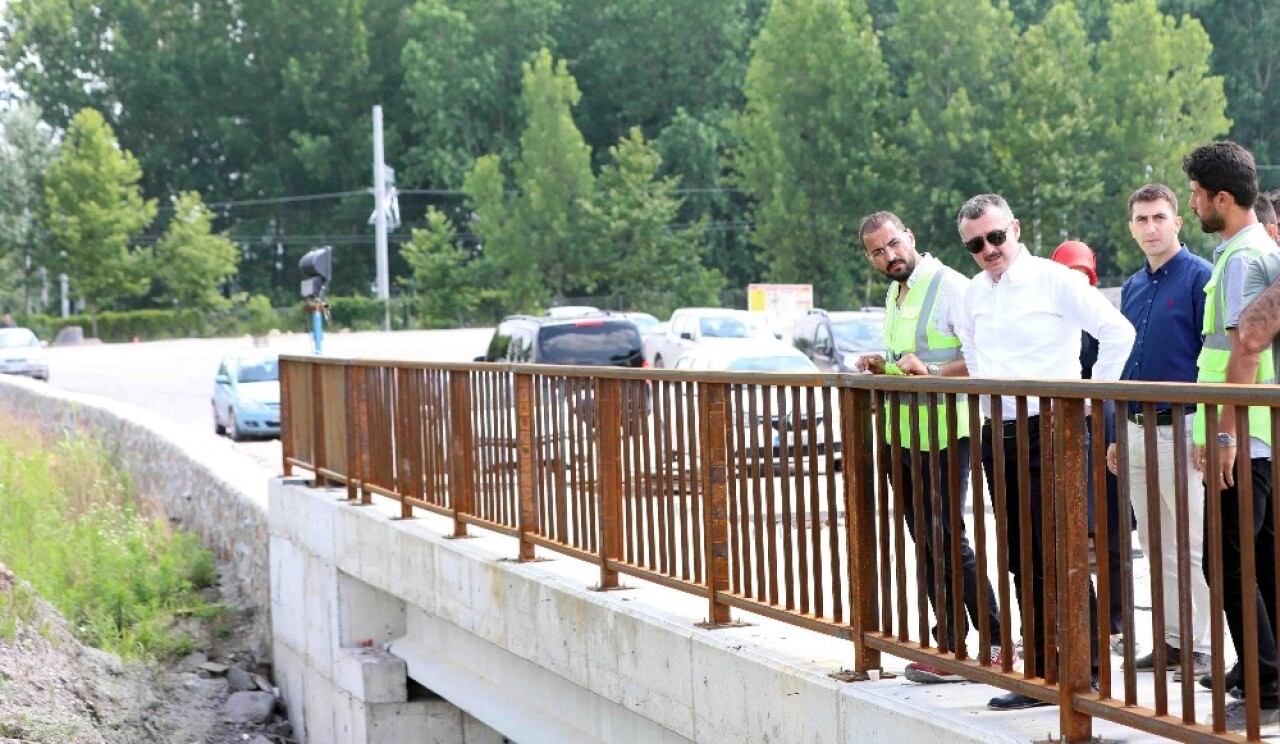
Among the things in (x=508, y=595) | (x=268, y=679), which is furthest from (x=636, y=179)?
A: (x=508, y=595)

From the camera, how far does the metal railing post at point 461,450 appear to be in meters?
9.53

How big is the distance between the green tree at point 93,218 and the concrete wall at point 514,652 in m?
61.8

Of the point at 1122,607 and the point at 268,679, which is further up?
the point at 1122,607

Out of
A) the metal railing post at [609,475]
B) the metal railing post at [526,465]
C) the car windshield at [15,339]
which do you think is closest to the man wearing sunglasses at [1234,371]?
the metal railing post at [609,475]

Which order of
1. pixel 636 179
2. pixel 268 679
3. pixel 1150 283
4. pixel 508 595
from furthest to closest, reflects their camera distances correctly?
1. pixel 636 179
2. pixel 268 679
3. pixel 508 595
4. pixel 1150 283

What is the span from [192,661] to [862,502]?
1051 centimetres

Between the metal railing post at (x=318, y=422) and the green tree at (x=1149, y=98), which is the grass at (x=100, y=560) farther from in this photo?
the green tree at (x=1149, y=98)

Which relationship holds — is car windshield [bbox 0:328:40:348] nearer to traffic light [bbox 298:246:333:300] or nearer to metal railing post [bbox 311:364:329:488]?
traffic light [bbox 298:246:333:300]

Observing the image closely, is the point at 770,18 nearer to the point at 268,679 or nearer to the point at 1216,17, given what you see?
the point at 1216,17

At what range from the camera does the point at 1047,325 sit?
5.63 meters

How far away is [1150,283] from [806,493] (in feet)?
4.59

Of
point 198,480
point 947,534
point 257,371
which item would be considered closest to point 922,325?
point 947,534

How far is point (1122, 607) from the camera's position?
4414mm

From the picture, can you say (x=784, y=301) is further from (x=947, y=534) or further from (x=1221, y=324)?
(x=1221, y=324)
